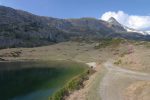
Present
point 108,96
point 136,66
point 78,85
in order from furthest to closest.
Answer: point 136,66 < point 78,85 < point 108,96

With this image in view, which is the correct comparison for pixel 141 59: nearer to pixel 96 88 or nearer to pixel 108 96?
pixel 96 88

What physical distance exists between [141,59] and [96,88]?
32.0 metres

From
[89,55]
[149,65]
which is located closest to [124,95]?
[149,65]

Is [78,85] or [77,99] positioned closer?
[77,99]

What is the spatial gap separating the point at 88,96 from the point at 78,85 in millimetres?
12328

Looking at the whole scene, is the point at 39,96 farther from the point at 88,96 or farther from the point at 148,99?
the point at 148,99

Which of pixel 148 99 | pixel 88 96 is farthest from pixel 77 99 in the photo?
pixel 148 99

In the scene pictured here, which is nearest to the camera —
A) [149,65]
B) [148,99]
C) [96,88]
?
[148,99]

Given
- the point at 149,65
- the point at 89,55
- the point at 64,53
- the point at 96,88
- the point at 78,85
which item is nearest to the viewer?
the point at 96,88

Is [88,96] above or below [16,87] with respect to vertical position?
above

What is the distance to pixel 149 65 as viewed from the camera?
70.9 metres

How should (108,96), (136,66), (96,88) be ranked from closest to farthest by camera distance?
(108,96) < (96,88) < (136,66)

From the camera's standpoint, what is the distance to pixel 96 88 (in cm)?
5025

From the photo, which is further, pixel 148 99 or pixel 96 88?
pixel 96 88
